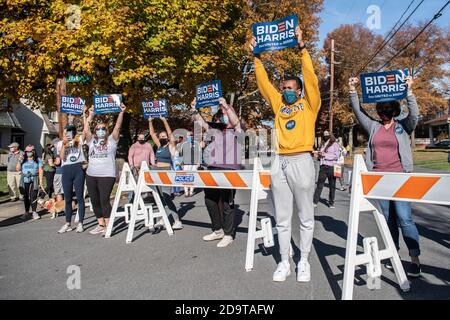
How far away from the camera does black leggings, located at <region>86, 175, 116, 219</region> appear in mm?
6727

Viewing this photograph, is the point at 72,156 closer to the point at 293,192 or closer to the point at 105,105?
the point at 105,105

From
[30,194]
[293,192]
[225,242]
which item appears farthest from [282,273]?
[30,194]

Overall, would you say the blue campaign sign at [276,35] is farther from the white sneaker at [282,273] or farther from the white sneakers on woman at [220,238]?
the white sneakers on woman at [220,238]

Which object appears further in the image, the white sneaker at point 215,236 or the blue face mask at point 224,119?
the white sneaker at point 215,236

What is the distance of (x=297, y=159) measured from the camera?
406cm

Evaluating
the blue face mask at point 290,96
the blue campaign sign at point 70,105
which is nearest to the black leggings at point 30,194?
the blue campaign sign at point 70,105

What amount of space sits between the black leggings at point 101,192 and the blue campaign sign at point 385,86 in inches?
172

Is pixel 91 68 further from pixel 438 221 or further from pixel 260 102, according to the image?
pixel 260 102

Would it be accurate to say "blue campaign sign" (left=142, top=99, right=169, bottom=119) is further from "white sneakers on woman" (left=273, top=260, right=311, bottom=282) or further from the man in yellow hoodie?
"white sneakers on woman" (left=273, top=260, right=311, bottom=282)

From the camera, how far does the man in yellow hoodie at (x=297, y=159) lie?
159 inches

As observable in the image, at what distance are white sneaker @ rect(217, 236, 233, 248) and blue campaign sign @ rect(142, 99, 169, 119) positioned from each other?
3310 mm

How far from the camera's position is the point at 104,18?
12562 millimetres

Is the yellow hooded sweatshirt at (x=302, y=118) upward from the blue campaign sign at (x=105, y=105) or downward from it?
downward

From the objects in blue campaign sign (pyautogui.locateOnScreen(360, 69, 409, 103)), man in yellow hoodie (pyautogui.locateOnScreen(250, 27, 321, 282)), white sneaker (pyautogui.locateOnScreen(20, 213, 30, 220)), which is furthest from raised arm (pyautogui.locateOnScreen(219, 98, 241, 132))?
white sneaker (pyautogui.locateOnScreen(20, 213, 30, 220))
